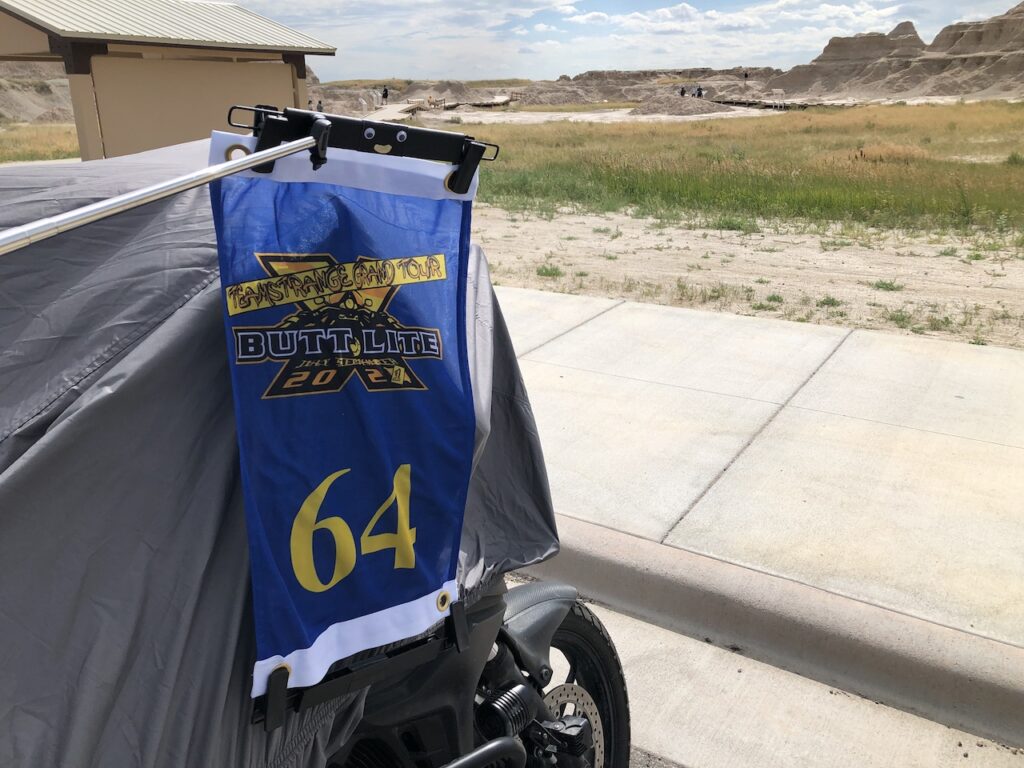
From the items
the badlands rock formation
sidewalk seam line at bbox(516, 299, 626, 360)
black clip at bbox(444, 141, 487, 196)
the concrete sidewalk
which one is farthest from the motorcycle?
the badlands rock formation

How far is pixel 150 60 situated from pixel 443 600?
4.11 metres

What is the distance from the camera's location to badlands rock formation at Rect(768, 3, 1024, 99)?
283 ft

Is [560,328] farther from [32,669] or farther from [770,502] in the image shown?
[32,669]

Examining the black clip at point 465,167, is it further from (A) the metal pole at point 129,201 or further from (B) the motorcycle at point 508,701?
(B) the motorcycle at point 508,701

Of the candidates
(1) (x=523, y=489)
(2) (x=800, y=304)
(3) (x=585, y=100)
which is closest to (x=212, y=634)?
(1) (x=523, y=489)

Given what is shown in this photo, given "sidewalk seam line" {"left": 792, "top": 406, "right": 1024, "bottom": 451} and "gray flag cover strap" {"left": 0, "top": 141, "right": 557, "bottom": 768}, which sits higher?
"gray flag cover strap" {"left": 0, "top": 141, "right": 557, "bottom": 768}

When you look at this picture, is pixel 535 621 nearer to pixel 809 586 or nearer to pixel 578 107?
pixel 809 586

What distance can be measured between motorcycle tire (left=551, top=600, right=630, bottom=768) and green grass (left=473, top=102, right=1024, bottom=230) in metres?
12.6

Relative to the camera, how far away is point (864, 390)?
6.02m

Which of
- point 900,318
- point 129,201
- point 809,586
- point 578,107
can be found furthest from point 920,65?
point 129,201

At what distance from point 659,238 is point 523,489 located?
11.4m

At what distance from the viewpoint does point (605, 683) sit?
8.34 feet

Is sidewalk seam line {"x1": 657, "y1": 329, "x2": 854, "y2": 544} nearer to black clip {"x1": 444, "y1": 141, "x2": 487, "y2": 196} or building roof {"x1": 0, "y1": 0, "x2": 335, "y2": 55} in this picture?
→ black clip {"x1": 444, "y1": 141, "x2": 487, "y2": 196}

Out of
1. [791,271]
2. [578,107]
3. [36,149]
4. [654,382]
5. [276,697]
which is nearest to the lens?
[276,697]
